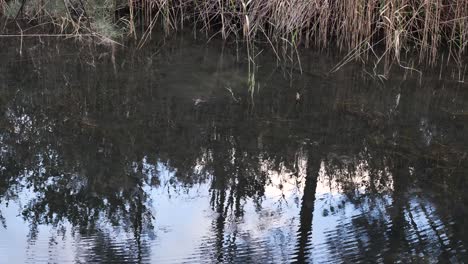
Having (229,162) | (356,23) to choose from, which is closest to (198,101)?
(229,162)

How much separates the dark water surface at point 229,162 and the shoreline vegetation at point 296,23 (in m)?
0.35

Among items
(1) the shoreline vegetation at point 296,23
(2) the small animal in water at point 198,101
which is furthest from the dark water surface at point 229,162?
(1) the shoreline vegetation at point 296,23

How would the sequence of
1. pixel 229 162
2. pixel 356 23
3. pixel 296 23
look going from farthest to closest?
pixel 296 23 → pixel 356 23 → pixel 229 162

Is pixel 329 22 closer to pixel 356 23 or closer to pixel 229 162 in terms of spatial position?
pixel 356 23

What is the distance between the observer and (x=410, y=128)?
3234 millimetres

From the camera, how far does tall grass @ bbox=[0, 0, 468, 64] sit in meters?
4.29

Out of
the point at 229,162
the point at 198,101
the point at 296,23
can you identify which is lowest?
the point at 229,162

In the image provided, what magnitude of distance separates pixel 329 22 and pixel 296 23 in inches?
11.6

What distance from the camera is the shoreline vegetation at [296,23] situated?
4312 millimetres

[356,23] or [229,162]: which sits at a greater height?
[356,23]

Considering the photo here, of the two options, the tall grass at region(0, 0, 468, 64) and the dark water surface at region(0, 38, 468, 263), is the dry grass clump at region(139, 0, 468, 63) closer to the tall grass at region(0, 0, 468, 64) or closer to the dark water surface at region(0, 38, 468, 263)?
the tall grass at region(0, 0, 468, 64)

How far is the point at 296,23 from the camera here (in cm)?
452

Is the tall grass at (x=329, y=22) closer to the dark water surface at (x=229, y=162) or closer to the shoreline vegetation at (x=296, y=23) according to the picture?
the shoreline vegetation at (x=296, y=23)

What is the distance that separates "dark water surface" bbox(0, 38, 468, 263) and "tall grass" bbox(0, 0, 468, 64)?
1.18 ft
